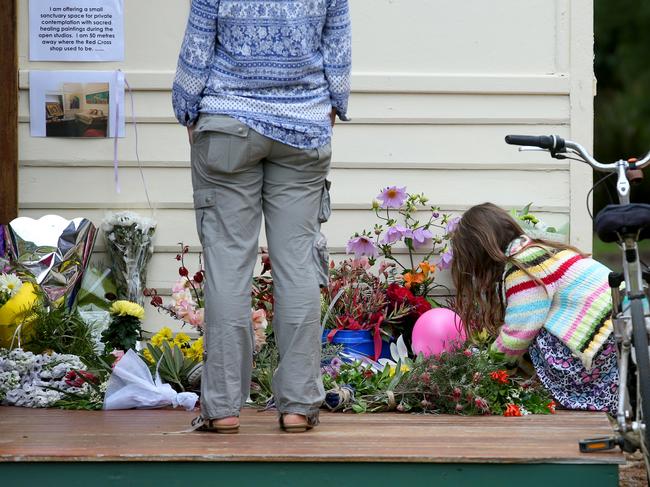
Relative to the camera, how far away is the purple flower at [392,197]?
5281 mm

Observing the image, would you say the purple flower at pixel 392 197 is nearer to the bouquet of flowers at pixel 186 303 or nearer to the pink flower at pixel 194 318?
the bouquet of flowers at pixel 186 303

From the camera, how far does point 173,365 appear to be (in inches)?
171

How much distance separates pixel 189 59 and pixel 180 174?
2110 mm

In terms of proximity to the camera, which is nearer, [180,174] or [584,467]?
[584,467]

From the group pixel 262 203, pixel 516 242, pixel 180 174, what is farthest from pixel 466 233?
pixel 180 174

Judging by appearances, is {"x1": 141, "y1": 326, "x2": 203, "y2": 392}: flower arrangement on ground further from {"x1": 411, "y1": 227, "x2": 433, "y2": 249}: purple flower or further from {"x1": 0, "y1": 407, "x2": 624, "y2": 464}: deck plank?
{"x1": 411, "y1": 227, "x2": 433, "y2": 249}: purple flower

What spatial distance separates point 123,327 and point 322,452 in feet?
5.51

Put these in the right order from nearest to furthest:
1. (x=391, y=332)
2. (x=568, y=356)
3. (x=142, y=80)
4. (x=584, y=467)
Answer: (x=584, y=467) < (x=568, y=356) < (x=391, y=332) < (x=142, y=80)

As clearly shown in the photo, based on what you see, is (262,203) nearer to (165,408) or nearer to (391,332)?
(165,408)

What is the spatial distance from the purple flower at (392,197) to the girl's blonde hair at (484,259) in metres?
0.99

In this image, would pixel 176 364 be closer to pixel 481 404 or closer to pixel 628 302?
pixel 481 404

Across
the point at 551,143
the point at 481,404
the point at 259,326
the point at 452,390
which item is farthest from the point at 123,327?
the point at 551,143

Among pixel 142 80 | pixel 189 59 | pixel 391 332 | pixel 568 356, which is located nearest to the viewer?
pixel 189 59

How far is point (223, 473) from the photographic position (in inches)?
124
